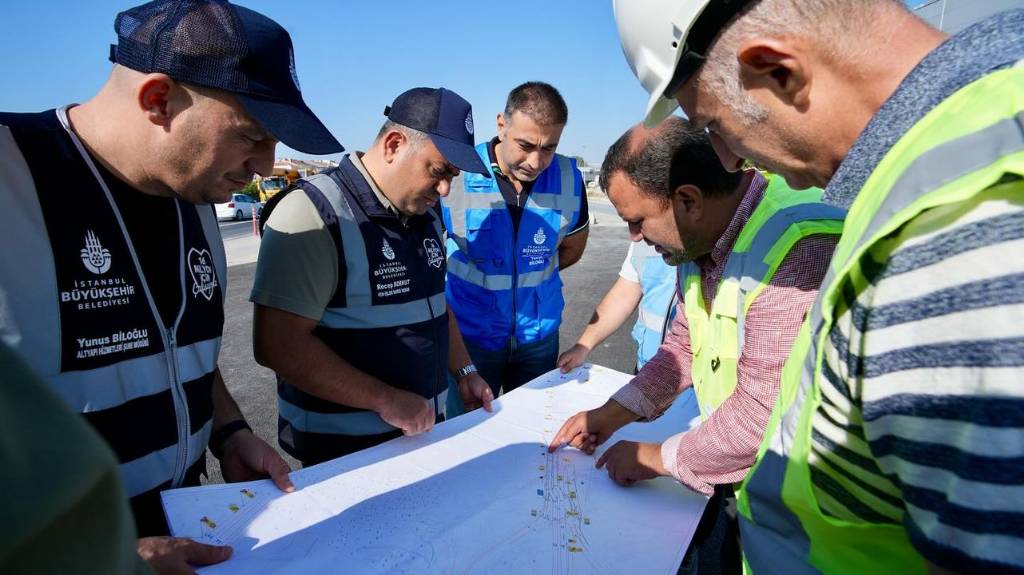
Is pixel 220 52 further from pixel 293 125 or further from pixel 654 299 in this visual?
pixel 654 299

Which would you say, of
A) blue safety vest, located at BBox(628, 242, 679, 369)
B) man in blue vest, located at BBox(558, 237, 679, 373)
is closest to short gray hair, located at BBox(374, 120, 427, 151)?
man in blue vest, located at BBox(558, 237, 679, 373)

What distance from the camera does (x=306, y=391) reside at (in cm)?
174

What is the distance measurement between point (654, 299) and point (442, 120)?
1.49 m

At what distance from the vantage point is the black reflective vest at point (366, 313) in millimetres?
1745

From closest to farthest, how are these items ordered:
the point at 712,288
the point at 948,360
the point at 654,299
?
1. the point at 948,360
2. the point at 712,288
3. the point at 654,299

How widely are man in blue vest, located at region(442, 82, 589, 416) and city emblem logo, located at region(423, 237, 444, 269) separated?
2.58 ft

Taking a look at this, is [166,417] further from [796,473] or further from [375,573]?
[796,473]

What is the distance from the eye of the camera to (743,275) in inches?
50.6

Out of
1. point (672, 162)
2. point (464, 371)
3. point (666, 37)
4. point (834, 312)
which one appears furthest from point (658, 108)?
point (464, 371)

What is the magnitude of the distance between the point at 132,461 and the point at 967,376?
1.53m

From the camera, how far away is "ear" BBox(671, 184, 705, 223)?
1456 mm

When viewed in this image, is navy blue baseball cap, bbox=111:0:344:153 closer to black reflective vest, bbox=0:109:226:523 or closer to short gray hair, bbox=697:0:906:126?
black reflective vest, bbox=0:109:226:523

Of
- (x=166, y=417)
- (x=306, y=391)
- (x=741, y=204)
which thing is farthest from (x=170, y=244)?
(x=741, y=204)

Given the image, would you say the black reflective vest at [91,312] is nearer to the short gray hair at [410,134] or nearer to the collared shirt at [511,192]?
the short gray hair at [410,134]
